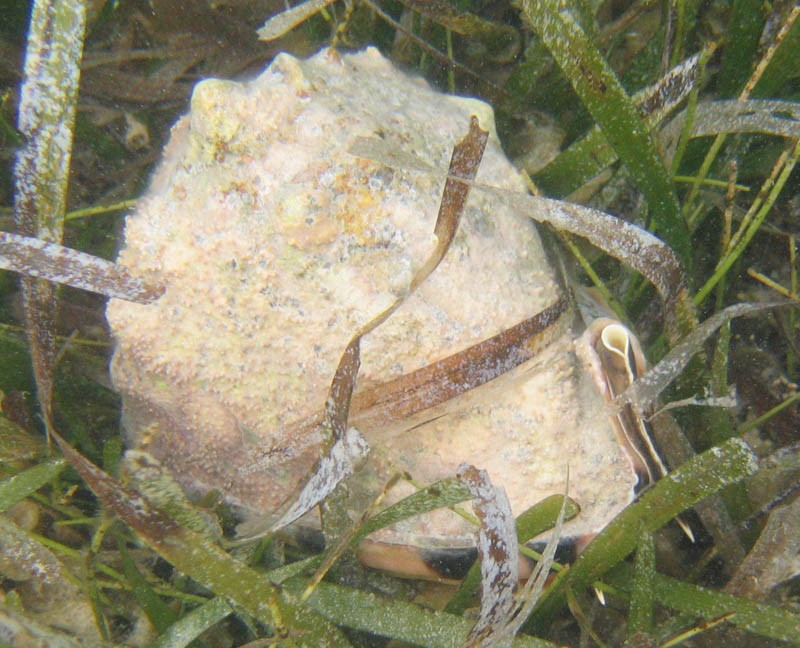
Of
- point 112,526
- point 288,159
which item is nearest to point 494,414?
point 288,159

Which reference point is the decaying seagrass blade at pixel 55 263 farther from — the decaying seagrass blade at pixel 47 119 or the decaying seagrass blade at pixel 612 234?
the decaying seagrass blade at pixel 612 234

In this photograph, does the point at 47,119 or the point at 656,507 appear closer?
the point at 656,507

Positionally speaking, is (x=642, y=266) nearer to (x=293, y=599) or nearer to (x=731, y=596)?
(x=731, y=596)

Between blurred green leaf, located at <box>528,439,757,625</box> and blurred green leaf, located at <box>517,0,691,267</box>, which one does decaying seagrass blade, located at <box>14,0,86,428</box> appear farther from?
blurred green leaf, located at <box>528,439,757,625</box>

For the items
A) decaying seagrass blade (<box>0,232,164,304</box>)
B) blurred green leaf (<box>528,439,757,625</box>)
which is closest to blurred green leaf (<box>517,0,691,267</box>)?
blurred green leaf (<box>528,439,757,625</box>)

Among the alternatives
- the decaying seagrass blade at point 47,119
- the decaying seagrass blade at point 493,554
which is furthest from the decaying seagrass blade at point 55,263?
the decaying seagrass blade at point 493,554

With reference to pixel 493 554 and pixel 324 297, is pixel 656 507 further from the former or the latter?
pixel 324 297

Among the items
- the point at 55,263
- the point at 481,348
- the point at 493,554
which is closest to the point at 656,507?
the point at 493,554

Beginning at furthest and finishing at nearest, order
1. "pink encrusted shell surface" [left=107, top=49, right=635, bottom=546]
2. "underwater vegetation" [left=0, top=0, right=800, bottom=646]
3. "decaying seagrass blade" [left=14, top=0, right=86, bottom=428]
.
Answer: "decaying seagrass blade" [left=14, top=0, right=86, bottom=428]
"underwater vegetation" [left=0, top=0, right=800, bottom=646]
"pink encrusted shell surface" [left=107, top=49, right=635, bottom=546]

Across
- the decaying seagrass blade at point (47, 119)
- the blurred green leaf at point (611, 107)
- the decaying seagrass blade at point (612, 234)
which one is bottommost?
the decaying seagrass blade at point (612, 234)
